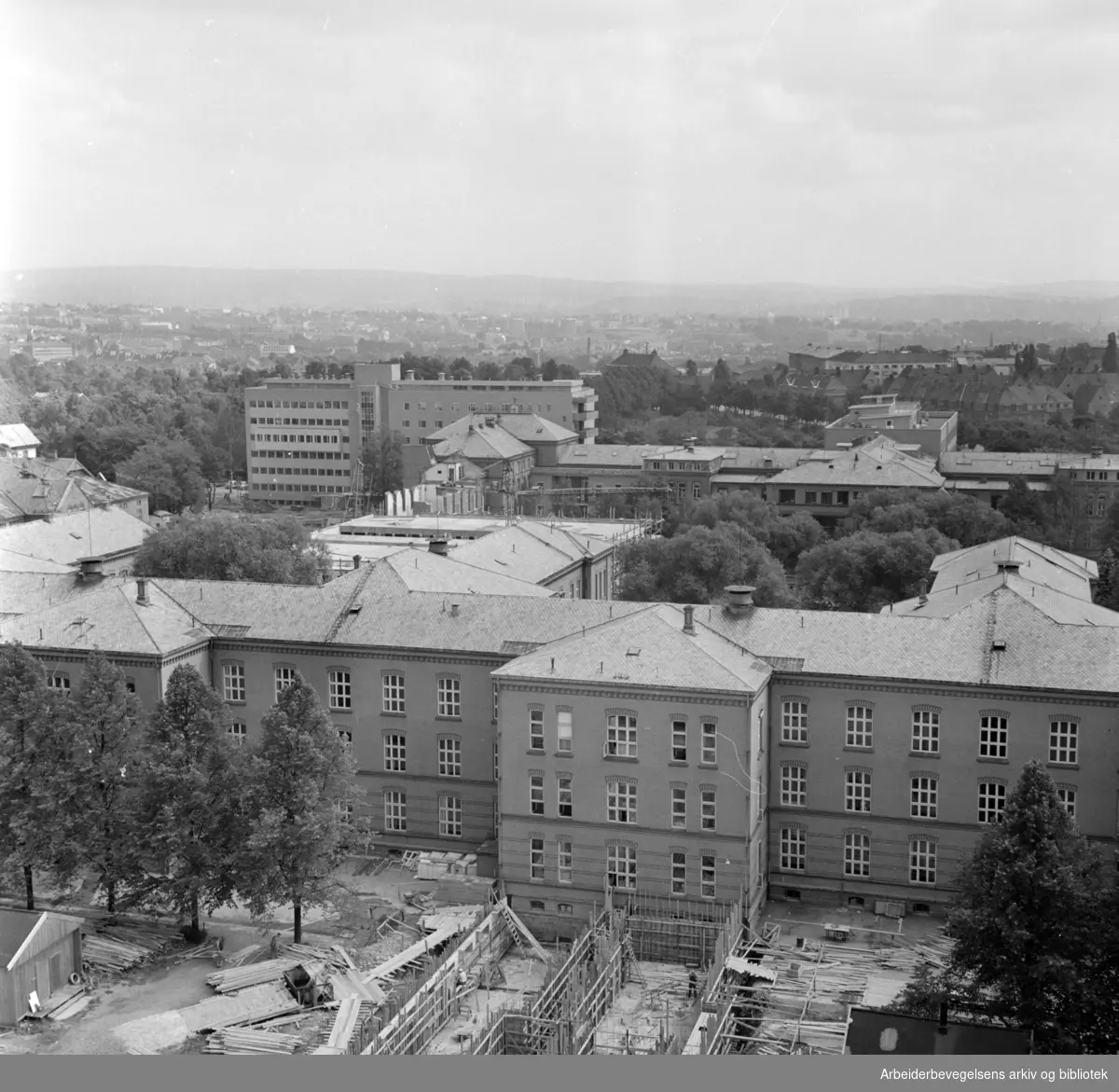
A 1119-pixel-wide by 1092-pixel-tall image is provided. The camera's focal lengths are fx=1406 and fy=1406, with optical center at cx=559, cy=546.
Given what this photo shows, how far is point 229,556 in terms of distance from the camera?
1320 inches

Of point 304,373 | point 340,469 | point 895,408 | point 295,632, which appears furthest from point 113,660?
point 304,373

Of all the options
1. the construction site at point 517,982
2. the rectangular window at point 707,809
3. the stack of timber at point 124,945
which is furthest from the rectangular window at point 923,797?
the stack of timber at point 124,945

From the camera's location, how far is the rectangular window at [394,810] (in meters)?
22.9

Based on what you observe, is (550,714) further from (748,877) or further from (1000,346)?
(1000,346)

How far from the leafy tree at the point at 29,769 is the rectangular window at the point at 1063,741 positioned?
13744 mm

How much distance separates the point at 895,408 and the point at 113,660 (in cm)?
5476

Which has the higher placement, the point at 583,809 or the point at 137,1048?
the point at 583,809

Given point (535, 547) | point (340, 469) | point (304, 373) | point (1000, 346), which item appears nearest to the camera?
point (535, 547)

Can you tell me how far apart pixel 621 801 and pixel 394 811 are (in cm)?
449

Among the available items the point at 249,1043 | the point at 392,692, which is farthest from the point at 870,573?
the point at 249,1043

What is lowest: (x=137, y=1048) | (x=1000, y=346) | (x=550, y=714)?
(x=137, y=1048)

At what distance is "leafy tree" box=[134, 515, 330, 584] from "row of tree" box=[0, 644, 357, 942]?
41.0 ft

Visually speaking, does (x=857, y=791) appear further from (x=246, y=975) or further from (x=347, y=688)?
(x=246, y=975)

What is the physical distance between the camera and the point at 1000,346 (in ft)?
281
